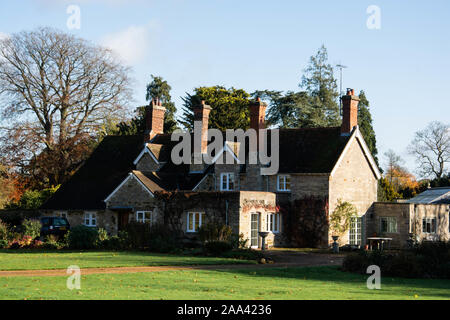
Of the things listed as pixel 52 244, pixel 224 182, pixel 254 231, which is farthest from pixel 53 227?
pixel 254 231

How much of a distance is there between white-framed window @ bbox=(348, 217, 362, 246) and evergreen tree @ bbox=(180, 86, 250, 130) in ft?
79.1

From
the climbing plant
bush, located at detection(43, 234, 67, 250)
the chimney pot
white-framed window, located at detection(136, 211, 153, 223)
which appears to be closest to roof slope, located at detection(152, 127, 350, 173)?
the chimney pot

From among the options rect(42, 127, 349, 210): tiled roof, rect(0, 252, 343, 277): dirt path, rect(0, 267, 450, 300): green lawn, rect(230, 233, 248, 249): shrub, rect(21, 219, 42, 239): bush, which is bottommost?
rect(0, 267, 450, 300): green lawn

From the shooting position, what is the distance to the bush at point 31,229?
35500 mm

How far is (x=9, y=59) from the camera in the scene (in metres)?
52.6

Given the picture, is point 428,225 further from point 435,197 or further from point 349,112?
point 435,197

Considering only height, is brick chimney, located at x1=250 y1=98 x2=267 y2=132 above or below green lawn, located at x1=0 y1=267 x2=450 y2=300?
above

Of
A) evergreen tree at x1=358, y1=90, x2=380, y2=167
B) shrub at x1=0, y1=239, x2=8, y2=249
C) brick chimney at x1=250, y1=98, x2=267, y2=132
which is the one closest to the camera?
shrub at x1=0, y1=239, x2=8, y2=249

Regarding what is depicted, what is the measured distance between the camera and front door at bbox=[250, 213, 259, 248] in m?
36.4

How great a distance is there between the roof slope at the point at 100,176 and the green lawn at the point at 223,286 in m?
22.5

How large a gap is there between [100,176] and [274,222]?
A: 47.1ft

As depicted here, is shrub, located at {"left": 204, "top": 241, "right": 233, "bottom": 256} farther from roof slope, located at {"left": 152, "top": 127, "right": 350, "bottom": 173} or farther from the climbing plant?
roof slope, located at {"left": 152, "top": 127, "right": 350, "bottom": 173}

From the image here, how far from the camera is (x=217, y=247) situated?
30.5 meters

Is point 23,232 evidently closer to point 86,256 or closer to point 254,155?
point 86,256
